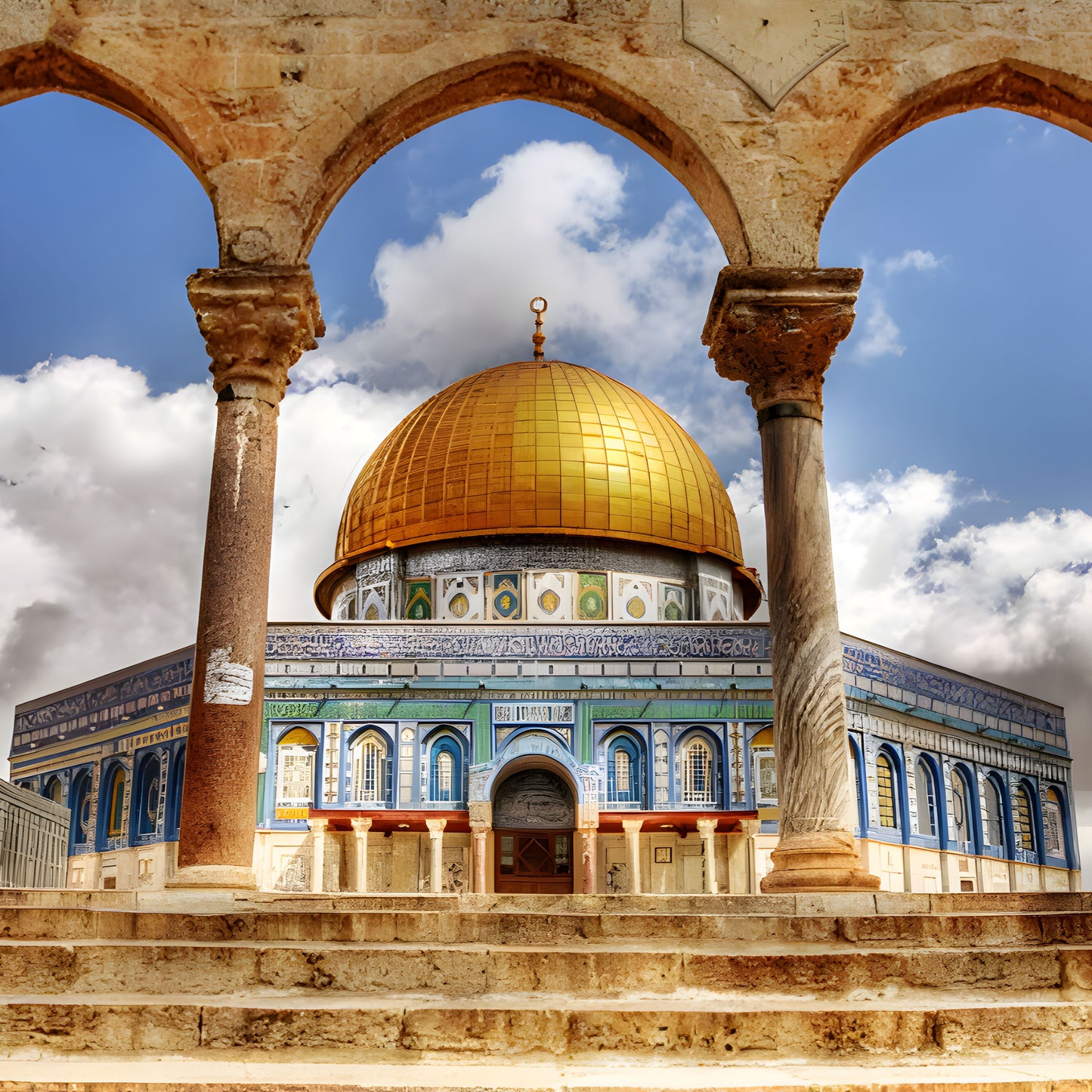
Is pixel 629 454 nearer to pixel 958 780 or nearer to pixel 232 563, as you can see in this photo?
pixel 958 780

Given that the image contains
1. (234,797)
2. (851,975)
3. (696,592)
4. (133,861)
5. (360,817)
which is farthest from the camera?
(696,592)

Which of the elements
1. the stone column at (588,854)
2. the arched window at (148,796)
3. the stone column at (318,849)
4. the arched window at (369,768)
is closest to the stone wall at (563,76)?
the stone column at (588,854)

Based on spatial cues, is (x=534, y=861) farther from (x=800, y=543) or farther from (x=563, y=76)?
(x=563, y=76)

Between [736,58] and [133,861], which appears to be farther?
[133,861]

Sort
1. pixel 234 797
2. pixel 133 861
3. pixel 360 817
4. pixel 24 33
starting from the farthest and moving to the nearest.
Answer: pixel 133 861 < pixel 360 817 < pixel 24 33 < pixel 234 797

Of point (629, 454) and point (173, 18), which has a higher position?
point (629, 454)

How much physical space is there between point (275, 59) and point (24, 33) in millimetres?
1531

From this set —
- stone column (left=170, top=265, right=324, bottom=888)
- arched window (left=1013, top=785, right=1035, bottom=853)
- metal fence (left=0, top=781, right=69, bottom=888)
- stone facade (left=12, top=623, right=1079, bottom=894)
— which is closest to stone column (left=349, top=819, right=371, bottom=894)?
stone facade (left=12, top=623, right=1079, bottom=894)

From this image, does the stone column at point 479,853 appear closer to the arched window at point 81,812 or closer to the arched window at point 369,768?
the arched window at point 369,768

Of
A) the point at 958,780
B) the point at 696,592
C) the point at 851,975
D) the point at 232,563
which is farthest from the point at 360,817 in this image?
the point at 851,975

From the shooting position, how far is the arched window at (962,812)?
1100 inches

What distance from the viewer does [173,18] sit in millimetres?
7836

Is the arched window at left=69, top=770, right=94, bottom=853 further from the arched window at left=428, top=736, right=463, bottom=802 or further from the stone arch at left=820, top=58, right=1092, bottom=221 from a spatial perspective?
the stone arch at left=820, top=58, right=1092, bottom=221

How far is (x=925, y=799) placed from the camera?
27.2 metres
